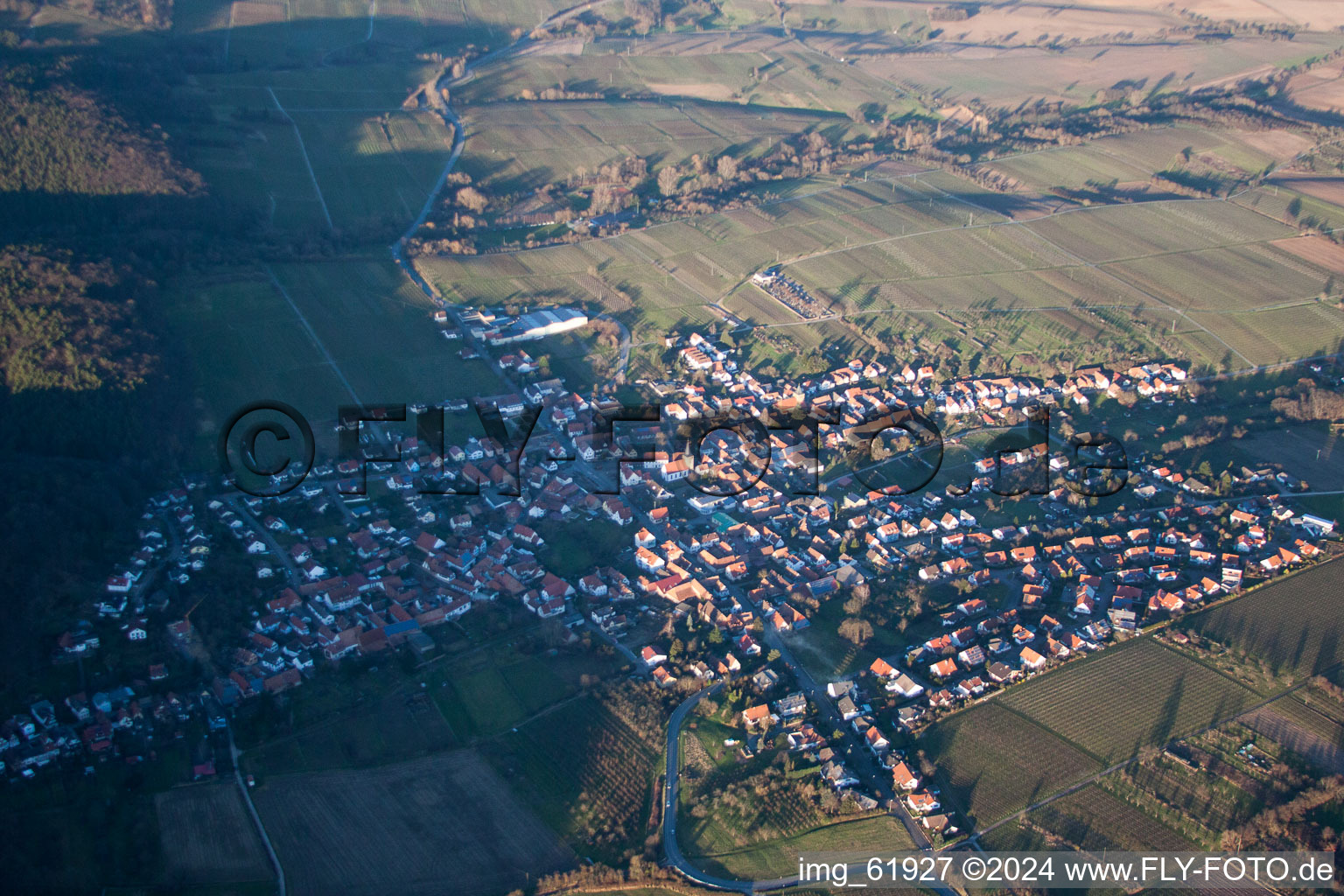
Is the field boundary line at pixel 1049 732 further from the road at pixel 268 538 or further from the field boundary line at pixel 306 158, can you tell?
the field boundary line at pixel 306 158

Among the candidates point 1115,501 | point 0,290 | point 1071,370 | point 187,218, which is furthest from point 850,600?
point 187,218

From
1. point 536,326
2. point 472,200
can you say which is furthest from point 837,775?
point 472,200

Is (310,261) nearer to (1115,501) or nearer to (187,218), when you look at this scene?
(187,218)

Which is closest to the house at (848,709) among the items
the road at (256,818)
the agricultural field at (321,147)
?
the road at (256,818)

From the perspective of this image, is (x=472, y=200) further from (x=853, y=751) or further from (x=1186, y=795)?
(x=1186, y=795)

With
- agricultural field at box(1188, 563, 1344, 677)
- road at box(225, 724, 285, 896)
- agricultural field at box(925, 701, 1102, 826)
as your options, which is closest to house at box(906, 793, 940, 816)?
agricultural field at box(925, 701, 1102, 826)

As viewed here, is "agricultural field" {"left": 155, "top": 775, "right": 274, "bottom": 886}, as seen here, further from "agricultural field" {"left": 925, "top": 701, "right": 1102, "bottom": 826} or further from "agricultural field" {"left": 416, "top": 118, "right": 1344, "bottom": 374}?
"agricultural field" {"left": 416, "top": 118, "right": 1344, "bottom": 374}
